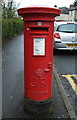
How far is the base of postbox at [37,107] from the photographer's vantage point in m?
3.29

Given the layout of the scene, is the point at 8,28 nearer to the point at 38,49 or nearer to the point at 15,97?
the point at 15,97

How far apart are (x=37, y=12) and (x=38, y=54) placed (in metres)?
0.70

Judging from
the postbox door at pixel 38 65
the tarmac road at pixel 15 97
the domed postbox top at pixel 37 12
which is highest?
the domed postbox top at pixel 37 12

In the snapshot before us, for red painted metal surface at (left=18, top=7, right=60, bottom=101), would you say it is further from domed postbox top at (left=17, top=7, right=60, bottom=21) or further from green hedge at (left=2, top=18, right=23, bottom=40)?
green hedge at (left=2, top=18, right=23, bottom=40)

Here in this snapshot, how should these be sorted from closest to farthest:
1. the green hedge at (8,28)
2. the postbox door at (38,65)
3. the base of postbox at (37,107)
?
the postbox door at (38,65)
the base of postbox at (37,107)
the green hedge at (8,28)

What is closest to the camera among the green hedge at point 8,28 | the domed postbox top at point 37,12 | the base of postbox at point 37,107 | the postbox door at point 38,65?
the domed postbox top at point 37,12

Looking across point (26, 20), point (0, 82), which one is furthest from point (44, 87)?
point (0, 82)

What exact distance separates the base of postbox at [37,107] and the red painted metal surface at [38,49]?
2.8 inches

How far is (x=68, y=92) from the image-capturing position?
4438 mm

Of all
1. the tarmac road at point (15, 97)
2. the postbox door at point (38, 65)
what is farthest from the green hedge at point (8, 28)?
the postbox door at point (38, 65)

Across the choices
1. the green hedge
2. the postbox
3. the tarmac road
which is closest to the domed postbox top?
the postbox

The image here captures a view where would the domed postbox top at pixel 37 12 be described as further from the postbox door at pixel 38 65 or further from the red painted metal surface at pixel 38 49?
the postbox door at pixel 38 65

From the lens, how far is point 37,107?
3.29 metres

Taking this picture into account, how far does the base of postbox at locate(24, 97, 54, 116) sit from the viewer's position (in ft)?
10.8
